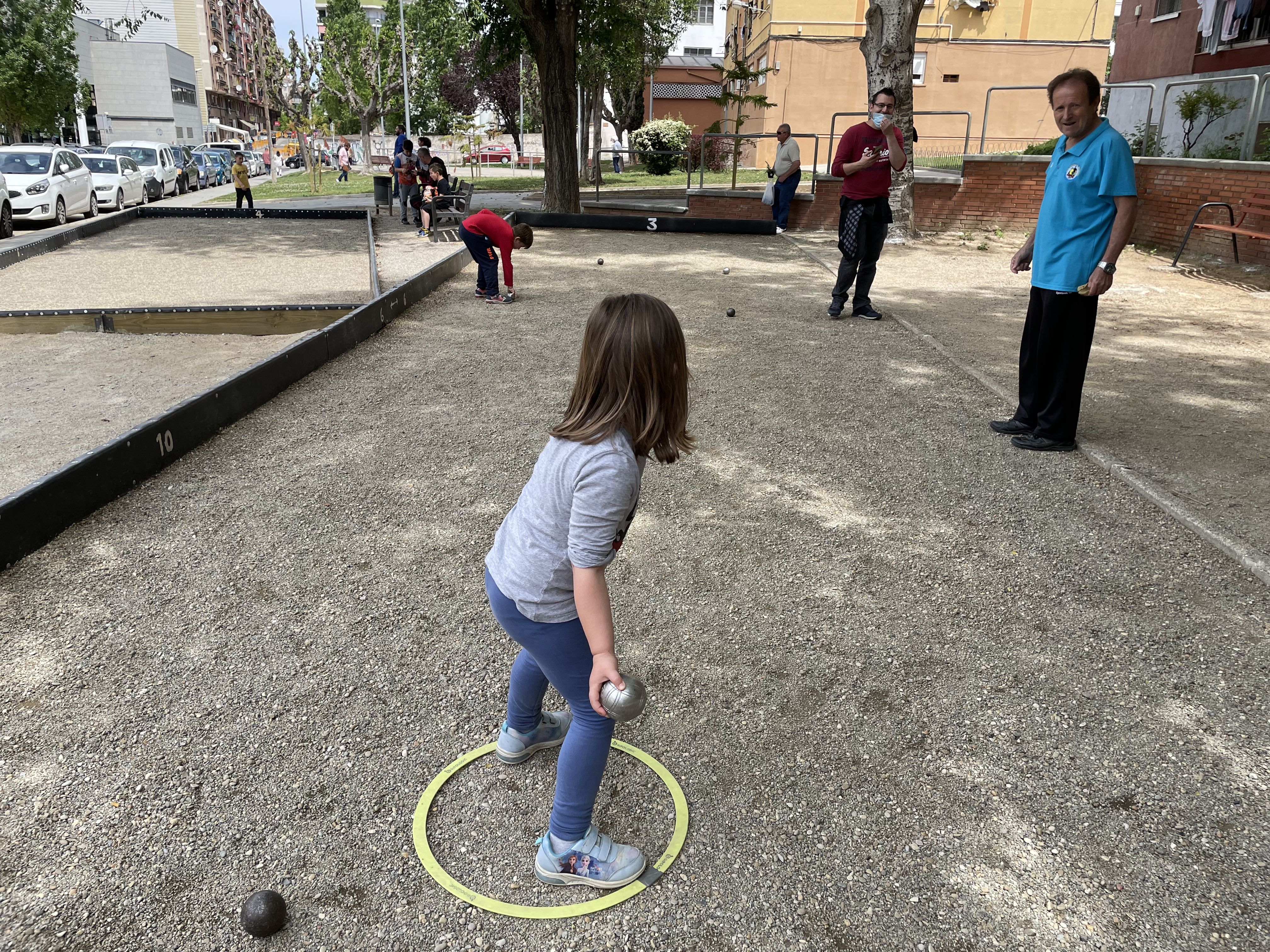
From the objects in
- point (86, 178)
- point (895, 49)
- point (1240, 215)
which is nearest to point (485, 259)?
point (895, 49)

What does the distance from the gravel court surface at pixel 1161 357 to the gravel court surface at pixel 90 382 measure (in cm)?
641

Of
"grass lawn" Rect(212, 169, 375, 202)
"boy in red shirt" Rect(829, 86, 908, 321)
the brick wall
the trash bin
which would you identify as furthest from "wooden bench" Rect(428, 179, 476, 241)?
the brick wall

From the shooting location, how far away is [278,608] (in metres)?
3.89

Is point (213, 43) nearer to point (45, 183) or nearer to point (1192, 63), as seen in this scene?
point (45, 183)

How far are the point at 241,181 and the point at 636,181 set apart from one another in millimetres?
15138

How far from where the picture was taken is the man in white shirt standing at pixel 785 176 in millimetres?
17656

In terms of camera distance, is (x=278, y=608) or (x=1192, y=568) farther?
(x=1192, y=568)

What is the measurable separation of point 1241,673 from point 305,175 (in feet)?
163

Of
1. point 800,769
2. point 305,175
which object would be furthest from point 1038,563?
point 305,175

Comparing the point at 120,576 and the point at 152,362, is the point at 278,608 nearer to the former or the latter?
the point at 120,576

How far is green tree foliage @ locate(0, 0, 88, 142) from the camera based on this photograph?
3183 cm

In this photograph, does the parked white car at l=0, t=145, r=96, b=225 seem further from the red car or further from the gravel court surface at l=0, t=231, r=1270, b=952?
the red car

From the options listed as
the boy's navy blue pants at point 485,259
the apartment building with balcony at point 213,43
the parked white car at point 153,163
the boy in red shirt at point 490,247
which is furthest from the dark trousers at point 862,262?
the apartment building with balcony at point 213,43

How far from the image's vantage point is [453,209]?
20031mm
